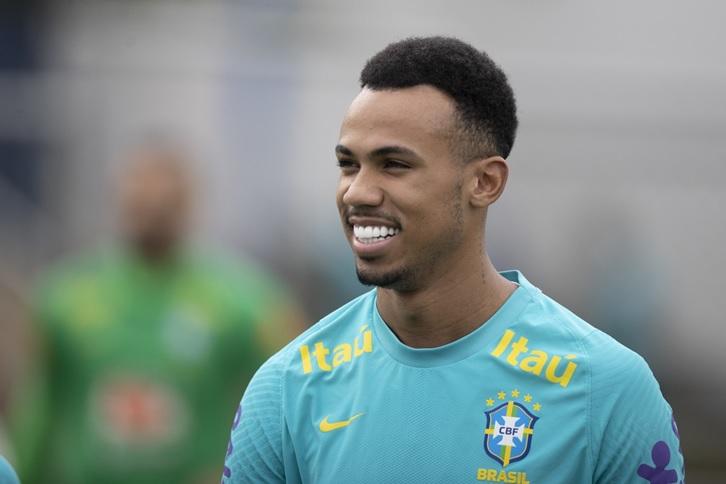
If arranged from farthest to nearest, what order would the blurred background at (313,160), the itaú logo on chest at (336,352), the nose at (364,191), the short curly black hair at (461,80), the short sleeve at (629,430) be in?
the blurred background at (313,160) → the itaú logo on chest at (336,352) → the short curly black hair at (461,80) → the nose at (364,191) → the short sleeve at (629,430)

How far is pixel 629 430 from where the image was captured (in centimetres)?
400

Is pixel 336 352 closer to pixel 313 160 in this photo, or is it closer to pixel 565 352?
pixel 565 352

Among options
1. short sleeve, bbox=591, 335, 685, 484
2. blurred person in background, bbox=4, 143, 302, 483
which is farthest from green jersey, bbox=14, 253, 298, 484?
short sleeve, bbox=591, 335, 685, 484

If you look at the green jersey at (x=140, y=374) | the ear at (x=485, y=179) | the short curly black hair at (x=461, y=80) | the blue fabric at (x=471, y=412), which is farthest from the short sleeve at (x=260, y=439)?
the green jersey at (x=140, y=374)

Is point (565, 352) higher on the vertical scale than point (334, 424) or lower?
higher

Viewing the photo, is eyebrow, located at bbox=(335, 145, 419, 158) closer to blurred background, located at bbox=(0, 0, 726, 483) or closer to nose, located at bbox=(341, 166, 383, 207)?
nose, located at bbox=(341, 166, 383, 207)

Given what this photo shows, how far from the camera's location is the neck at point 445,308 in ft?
14.0

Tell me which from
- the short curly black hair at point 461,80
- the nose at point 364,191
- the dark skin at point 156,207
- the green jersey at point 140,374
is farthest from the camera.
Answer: the dark skin at point 156,207

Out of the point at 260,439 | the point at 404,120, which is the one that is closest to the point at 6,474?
the point at 260,439

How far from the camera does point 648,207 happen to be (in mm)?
12555

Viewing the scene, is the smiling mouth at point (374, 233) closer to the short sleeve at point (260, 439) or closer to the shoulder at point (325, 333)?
the shoulder at point (325, 333)

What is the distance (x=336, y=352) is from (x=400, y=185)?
0.56m

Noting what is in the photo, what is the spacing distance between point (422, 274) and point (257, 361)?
3.11 metres

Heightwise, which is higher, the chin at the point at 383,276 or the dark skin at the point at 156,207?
the dark skin at the point at 156,207
